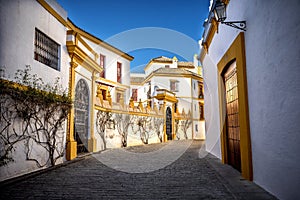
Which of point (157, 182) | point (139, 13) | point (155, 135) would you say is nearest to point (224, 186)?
point (157, 182)

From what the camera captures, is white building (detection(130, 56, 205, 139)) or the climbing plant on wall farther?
white building (detection(130, 56, 205, 139))

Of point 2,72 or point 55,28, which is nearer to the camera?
point 2,72

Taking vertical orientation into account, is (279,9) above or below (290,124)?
above

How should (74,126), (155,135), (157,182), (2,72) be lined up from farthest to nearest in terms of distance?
1. (155,135)
2. (74,126)
3. (2,72)
4. (157,182)

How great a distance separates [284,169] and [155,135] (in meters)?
14.4

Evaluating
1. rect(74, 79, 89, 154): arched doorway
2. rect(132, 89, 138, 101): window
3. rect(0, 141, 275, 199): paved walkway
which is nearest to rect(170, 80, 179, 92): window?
rect(132, 89, 138, 101): window

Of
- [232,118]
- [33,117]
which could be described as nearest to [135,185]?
[232,118]

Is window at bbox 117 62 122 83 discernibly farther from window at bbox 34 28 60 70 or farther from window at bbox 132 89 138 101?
window at bbox 34 28 60 70

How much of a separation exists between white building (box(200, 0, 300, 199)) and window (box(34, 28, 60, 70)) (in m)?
4.74

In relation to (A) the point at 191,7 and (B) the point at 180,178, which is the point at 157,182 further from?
(A) the point at 191,7

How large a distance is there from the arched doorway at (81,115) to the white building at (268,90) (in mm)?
5581

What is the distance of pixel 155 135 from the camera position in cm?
1734

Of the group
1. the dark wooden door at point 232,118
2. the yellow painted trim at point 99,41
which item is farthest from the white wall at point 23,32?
the yellow painted trim at point 99,41

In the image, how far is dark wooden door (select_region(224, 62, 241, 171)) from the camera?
18.2 feet
